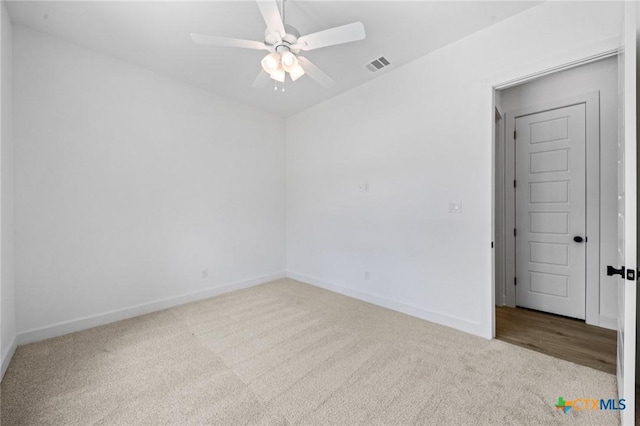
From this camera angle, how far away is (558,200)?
3053 millimetres

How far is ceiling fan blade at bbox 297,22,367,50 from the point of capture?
5.62 feet

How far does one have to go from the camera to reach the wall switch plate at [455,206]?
2670mm

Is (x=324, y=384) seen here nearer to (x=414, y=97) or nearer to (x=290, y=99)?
(x=414, y=97)

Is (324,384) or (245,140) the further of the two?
(245,140)

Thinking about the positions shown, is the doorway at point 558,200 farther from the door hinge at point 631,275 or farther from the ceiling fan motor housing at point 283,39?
the ceiling fan motor housing at point 283,39

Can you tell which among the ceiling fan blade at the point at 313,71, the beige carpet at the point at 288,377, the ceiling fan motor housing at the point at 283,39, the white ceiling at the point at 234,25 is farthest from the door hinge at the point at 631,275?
the ceiling fan motor housing at the point at 283,39

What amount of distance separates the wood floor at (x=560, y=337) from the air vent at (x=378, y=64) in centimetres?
306

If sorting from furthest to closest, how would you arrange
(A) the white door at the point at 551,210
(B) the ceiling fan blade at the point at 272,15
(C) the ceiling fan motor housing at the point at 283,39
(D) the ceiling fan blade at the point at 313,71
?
(A) the white door at the point at 551,210
(D) the ceiling fan blade at the point at 313,71
(C) the ceiling fan motor housing at the point at 283,39
(B) the ceiling fan blade at the point at 272,15

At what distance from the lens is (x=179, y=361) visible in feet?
7.04

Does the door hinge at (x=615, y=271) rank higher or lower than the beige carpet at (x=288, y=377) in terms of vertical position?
higher

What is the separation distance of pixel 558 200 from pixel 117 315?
514 cm

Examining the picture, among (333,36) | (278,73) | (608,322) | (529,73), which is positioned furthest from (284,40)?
(608,322)

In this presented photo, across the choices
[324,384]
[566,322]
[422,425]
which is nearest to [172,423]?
[324,384]

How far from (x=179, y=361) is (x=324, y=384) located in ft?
3.96
